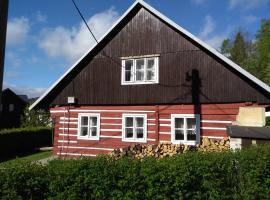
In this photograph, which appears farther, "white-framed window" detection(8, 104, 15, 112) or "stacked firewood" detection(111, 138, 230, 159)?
"white-framed window" detection(8, 104, 15, 112)

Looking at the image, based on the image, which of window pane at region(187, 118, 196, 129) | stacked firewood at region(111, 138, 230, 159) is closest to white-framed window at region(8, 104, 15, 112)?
stacked firewood at region(111, 138, 230, 159)

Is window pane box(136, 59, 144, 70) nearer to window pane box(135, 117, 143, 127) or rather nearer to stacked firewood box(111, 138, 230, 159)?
window pane box(135, 117, 143, 127)

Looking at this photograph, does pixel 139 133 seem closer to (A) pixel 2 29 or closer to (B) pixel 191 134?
(B) pixel 191 134

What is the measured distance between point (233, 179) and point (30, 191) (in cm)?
445

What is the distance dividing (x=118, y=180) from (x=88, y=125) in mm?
13366

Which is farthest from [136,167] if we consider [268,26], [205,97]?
[268,26]

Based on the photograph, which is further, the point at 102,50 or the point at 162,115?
the point at 102,50

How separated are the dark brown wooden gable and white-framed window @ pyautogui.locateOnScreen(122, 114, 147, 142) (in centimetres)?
85

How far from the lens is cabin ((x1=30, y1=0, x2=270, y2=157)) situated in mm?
17328

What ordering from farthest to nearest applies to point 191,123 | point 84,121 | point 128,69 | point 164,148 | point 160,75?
1. point 84,121
2. point 128,69
3. point 160,75
4. point 191,123
5. point 164,148

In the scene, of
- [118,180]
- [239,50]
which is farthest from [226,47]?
[118,180]

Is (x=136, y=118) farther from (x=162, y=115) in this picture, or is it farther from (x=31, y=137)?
(x=31, y=137)

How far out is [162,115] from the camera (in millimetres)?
18641

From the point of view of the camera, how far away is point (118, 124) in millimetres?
19609
